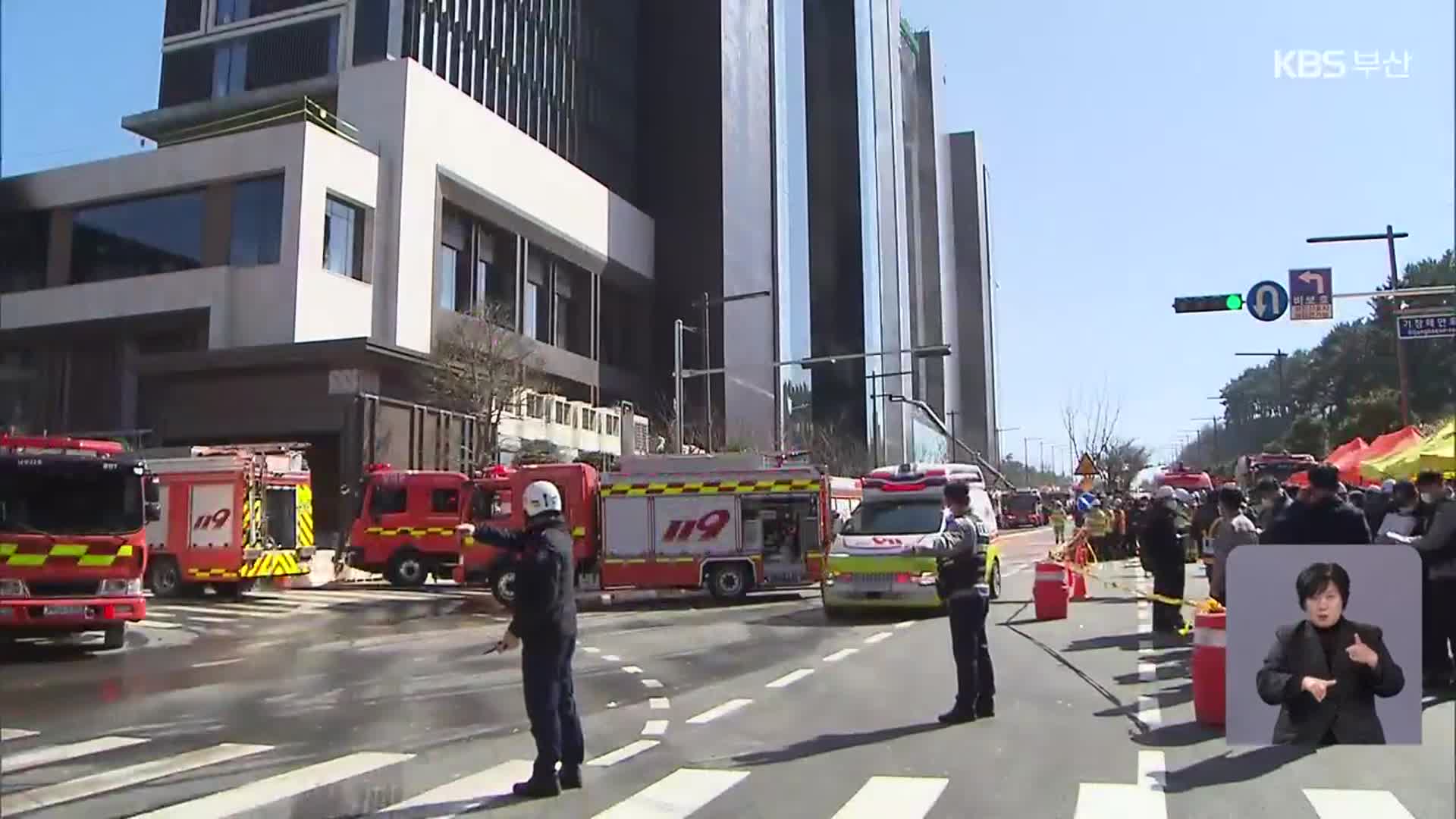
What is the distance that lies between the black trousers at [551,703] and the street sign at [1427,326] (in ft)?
17.1

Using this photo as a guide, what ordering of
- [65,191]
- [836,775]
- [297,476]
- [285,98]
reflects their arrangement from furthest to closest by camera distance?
1. [285,98]
2. [297,476]
3. [836,775]
4. [65,191]

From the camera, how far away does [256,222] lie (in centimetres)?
3281

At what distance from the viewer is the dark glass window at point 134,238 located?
8.48 m

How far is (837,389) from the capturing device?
79.9 metres

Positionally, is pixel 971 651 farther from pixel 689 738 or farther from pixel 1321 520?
pixel 1321 520

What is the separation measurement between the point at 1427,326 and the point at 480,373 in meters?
37.0

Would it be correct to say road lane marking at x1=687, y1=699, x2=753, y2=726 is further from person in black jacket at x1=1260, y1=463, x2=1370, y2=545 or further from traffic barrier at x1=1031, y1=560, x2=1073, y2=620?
traffic barrier at x1=1031, y1=560, x2=1073, y2=620

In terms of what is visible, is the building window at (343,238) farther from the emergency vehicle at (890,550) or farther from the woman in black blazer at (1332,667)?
the woman in black blazer at (1332,667)

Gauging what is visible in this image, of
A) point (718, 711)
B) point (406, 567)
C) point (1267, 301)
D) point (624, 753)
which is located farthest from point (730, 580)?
point (1267, 301)

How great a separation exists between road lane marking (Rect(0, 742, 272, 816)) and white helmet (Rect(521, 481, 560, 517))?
3.04 m

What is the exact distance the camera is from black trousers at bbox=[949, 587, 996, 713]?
8727 mm

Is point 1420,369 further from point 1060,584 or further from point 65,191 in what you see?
point 1060,584

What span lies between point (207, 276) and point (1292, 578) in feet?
70.5

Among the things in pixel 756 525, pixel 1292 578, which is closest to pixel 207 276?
pixel 756 525
